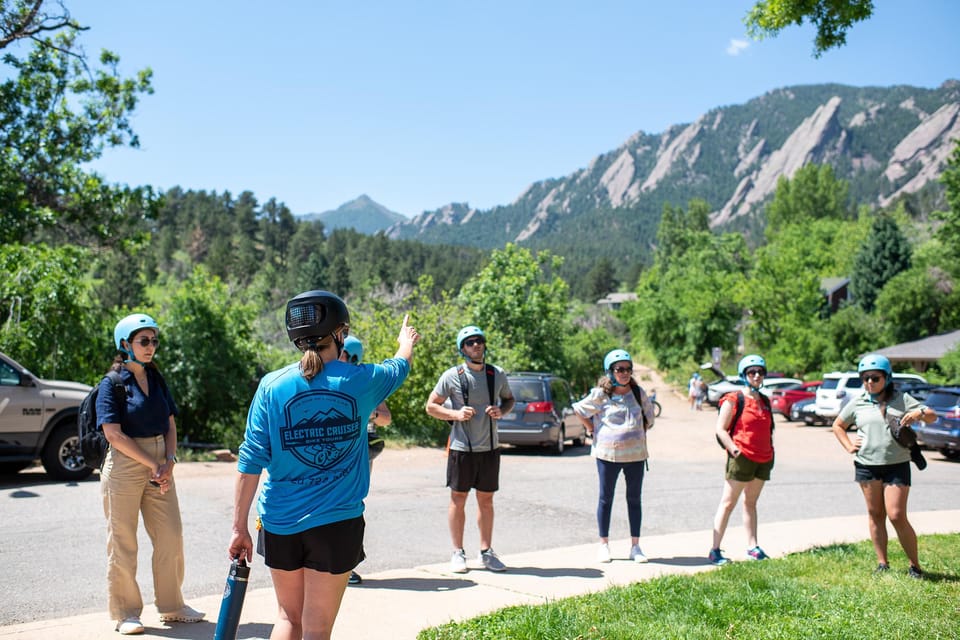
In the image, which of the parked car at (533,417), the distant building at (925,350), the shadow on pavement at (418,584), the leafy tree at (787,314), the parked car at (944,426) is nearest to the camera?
the shadow on pavement at (418,584)

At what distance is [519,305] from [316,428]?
26.7 m

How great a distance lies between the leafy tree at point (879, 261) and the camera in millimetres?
61250

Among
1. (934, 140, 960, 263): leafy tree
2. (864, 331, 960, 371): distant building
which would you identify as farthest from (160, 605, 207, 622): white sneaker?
(934, 140, 960, 263): leafy tree

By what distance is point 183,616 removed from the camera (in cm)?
509

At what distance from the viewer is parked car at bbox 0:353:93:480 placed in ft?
35.1

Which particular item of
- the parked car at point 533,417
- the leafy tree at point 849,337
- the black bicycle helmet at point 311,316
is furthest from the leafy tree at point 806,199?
the black bicycle helmet at point 311,316

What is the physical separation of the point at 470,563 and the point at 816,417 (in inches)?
999

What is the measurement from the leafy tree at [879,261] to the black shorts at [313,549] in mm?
64561

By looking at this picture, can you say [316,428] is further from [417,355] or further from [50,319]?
[417,355]

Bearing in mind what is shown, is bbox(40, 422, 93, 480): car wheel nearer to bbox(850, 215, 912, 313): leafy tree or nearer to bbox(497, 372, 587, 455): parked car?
bbox(497, 372, 587, 455): parked car

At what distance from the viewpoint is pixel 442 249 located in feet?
446

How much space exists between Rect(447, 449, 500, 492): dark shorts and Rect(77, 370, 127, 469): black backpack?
2.69 meters

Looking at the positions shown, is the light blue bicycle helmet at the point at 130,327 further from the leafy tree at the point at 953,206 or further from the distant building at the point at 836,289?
the distant building at the point at 836,289

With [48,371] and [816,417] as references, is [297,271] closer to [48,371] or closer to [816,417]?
[816,417]
